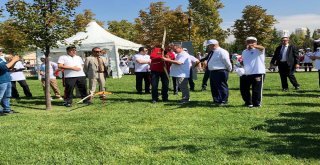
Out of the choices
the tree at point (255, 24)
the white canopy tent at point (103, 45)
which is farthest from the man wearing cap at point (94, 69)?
the tree at point (255, 24)

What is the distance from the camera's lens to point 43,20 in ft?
32.0

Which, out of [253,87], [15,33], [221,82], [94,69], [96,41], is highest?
[96,41]

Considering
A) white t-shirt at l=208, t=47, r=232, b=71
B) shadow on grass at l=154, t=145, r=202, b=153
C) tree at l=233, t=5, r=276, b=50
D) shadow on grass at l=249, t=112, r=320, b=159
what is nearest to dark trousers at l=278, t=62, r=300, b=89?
white t-shirt at l=208, t=47, r=232, b=71

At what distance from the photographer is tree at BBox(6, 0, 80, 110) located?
9617 millimetres

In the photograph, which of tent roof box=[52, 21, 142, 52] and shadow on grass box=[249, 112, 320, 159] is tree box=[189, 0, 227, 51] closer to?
tent roof box=[52, 21, 142, 52]

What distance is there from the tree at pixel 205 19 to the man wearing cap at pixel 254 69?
1500 inches

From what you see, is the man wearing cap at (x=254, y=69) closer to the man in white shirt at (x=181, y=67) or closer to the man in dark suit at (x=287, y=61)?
the man in white shirt at (x=181, y=67)

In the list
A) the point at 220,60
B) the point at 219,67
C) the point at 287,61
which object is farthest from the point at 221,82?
the point at 287,61

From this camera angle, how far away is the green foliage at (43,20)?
9617mm

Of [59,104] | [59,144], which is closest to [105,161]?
[59,144]

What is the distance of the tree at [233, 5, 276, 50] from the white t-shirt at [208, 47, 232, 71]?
44.3m

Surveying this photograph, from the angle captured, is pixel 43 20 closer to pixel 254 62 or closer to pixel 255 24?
pixel 254 62

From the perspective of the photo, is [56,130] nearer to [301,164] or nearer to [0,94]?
[0,94]

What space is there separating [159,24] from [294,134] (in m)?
43.3
